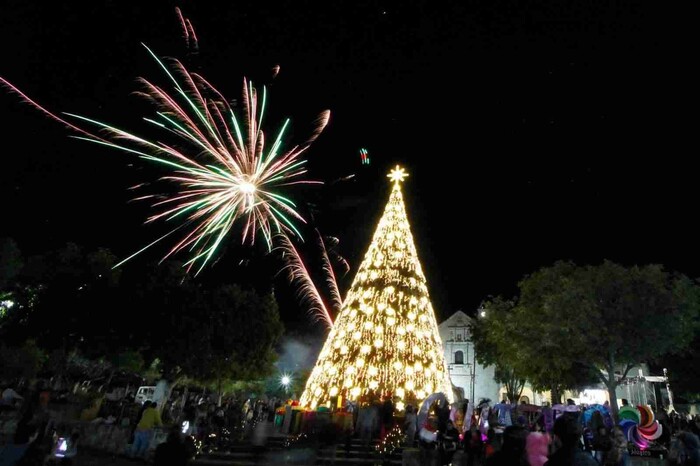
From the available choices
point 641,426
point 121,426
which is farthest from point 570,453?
point 121,426

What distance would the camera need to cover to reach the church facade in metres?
50.7

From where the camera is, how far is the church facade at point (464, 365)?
50.7 meters

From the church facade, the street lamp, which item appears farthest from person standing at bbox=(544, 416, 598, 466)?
the street lamp

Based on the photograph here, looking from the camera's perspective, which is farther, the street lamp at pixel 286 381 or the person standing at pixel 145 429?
the street lamp at pixel 286 381

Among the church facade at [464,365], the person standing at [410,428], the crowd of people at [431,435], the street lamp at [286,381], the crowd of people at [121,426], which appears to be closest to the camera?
the crowd of people at [431,435]

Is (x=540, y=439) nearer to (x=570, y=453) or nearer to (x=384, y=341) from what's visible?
(x=570, y=453)

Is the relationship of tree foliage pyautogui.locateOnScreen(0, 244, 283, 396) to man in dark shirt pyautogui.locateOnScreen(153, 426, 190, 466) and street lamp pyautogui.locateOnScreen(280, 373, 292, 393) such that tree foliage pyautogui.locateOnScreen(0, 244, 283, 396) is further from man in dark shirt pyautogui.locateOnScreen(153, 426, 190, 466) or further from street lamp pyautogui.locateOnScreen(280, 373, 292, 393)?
street lamp pyautogui.locateOnScreen(280, 373, 292, 393)

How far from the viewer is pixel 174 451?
6.19 meters

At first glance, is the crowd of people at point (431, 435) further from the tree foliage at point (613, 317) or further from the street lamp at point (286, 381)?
the street lamp at point (286, 381)

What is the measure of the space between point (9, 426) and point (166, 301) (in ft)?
37.9

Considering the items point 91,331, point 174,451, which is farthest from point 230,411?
point 174,451

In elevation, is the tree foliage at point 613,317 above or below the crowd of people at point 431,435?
above

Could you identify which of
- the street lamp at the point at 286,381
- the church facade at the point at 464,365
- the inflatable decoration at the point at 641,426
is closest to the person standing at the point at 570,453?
the inflatable decoration at the point at 641,426

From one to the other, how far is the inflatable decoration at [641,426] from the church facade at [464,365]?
3664cm
